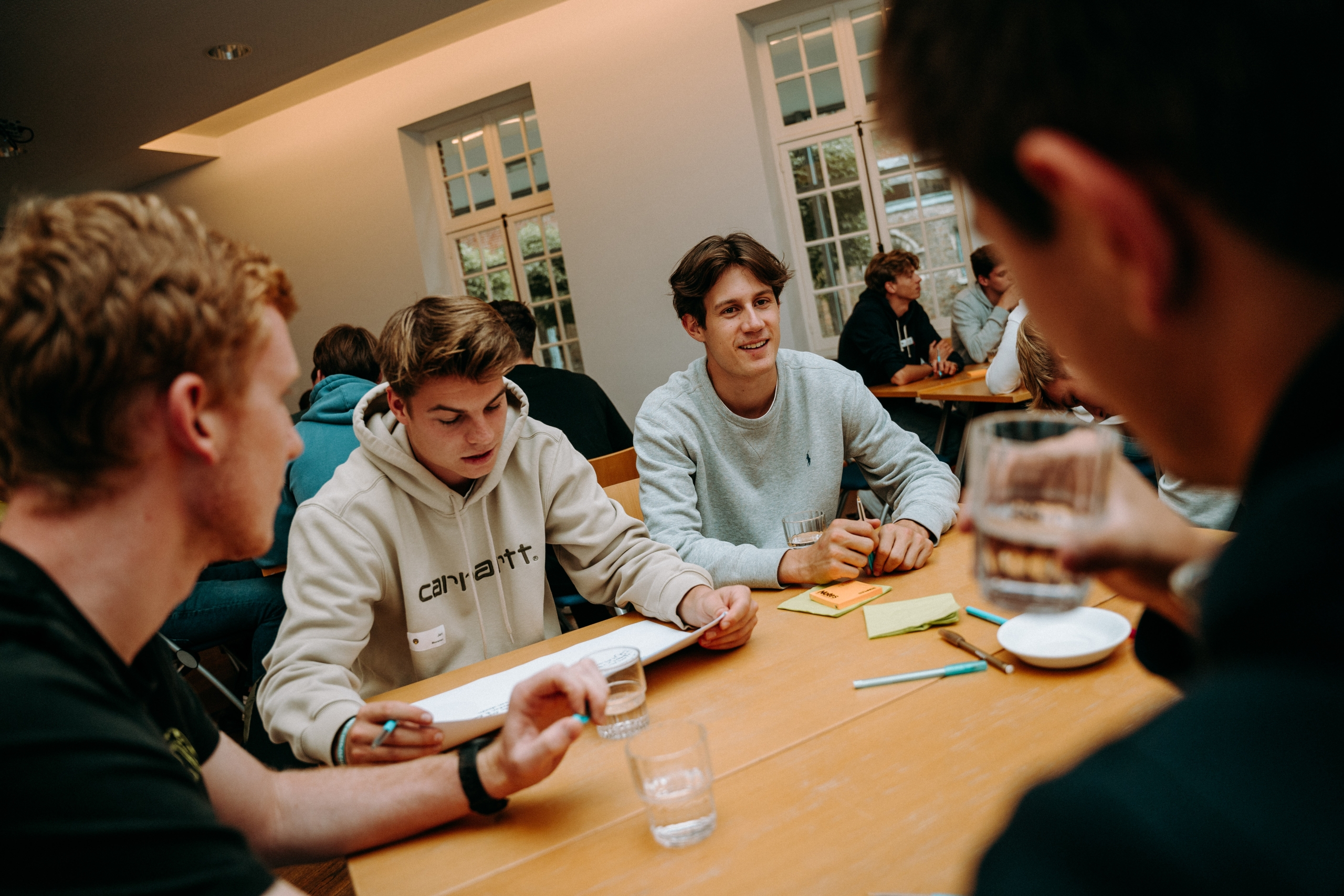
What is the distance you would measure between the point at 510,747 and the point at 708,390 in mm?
1451

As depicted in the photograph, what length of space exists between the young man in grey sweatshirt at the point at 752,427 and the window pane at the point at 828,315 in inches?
161

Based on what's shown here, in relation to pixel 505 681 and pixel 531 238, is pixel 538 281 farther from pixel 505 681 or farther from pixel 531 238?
pixel 505 681

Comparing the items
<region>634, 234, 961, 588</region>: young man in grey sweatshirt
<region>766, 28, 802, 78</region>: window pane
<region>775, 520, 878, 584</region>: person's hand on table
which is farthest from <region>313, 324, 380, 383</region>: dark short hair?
<region>766, 28, 802, 78</region>: window pane

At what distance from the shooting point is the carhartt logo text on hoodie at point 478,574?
180cm

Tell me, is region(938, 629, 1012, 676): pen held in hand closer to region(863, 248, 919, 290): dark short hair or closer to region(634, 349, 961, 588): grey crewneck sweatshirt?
region(634, 349, 961, 588): grey crewneck sweatshirt

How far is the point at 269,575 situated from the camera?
124 inches

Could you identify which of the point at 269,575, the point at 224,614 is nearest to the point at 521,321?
the point at 269,575

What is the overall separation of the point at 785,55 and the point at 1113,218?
6.53 m

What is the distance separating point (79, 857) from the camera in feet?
1.99

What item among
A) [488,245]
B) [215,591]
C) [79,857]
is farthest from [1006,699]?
[488,245]

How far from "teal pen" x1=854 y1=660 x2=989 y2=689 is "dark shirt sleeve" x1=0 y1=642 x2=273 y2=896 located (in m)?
0.83

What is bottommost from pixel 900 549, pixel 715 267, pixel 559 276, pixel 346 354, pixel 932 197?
pixel 900 549

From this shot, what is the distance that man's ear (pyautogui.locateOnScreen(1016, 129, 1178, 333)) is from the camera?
1.27ft

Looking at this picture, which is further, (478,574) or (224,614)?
(224,614)
